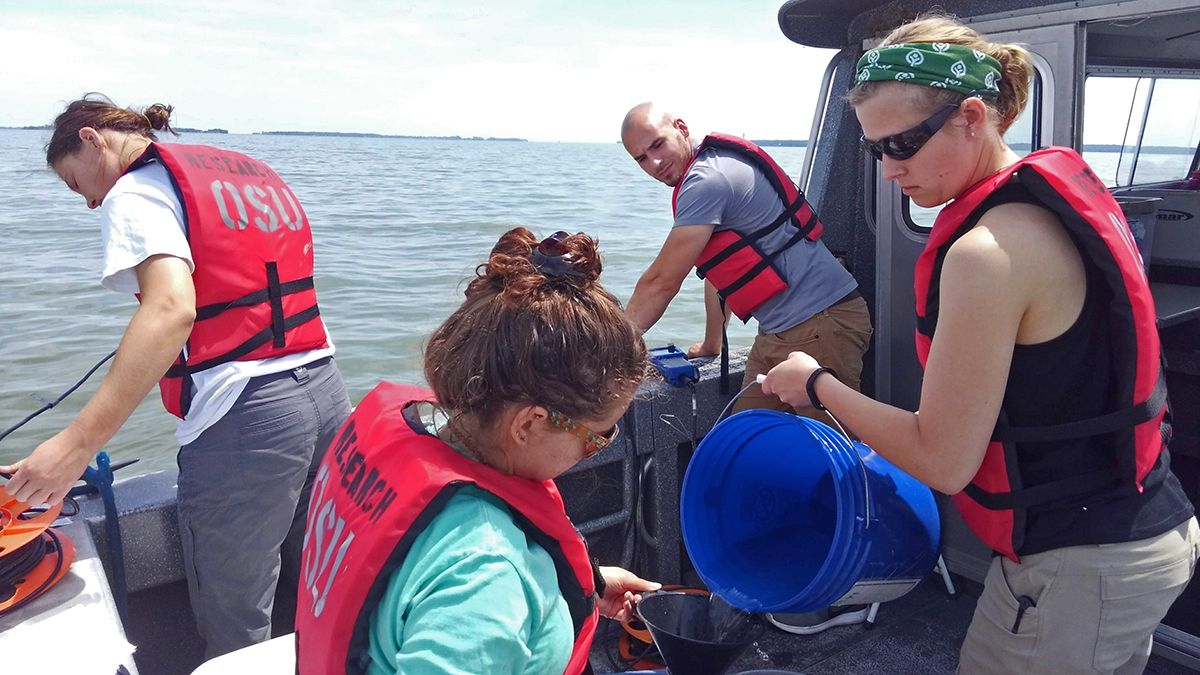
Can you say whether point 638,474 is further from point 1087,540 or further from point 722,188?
point 1087,540

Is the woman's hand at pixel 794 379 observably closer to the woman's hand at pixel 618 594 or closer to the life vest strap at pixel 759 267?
the woman's hand at pixel 618 594

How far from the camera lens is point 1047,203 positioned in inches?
58.8

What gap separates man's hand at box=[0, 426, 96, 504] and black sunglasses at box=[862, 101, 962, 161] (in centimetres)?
177

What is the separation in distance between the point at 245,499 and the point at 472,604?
1633 mm

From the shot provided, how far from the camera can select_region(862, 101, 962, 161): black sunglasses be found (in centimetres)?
155

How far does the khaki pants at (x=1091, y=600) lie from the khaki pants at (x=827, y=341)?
1540 millimetres

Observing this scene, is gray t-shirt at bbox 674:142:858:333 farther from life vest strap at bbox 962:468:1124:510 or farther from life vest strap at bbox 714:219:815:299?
life vest strap at bbox 962:468:1124:510

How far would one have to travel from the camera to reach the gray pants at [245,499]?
2377 mm

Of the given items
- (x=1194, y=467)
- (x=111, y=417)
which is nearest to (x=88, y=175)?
(x=111, y=417)

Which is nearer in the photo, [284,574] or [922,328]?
[922,328]

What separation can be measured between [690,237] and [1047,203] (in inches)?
65.1

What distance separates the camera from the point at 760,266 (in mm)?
3146

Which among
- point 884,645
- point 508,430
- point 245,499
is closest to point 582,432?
point 508,430

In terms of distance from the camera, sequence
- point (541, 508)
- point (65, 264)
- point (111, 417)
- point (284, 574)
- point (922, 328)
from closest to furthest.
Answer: point (541, 508) → point (922, 328) → point (111, 417) → point (284, 574) → point (65, 264)
